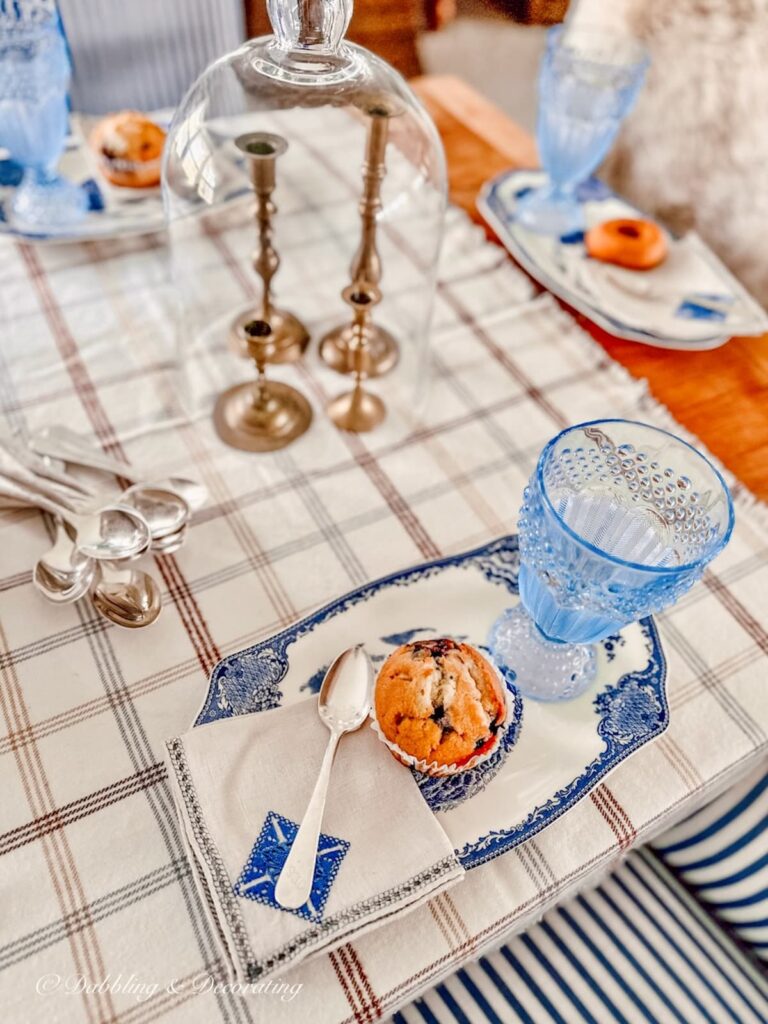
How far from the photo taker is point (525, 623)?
60cm

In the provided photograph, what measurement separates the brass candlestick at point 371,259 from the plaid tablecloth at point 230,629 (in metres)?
0.05

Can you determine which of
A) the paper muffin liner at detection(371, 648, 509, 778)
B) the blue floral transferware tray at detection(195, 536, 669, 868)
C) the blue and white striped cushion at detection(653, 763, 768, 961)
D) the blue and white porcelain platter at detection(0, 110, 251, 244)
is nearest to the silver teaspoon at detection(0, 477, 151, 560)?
the blue floral transferware tray at detection(195, 536, 669, 868)

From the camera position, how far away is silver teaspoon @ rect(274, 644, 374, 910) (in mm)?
446

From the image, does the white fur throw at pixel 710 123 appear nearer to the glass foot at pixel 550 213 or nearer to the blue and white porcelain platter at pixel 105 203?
the glass foot at pixel 550 213

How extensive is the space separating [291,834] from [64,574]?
0.93ft

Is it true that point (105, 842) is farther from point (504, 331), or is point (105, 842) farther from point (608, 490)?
point (504, 331)

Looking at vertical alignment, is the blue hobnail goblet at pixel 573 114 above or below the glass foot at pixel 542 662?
above

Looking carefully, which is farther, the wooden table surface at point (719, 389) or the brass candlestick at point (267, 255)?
the wooden table surface at point (719, 389)

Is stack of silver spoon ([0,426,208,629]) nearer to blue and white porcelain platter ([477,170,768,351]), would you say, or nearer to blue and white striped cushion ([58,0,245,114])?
blue and white porcelain platter ([477,170,768,351])

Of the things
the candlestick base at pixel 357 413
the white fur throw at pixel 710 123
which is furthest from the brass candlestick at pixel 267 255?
the white fur throw at pixel 710 123

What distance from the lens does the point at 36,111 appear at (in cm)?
83

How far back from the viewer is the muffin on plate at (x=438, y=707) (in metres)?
0.50

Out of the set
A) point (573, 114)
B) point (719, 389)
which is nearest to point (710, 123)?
point (573, 114)

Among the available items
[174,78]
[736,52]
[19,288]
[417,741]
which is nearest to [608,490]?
[417,741]
